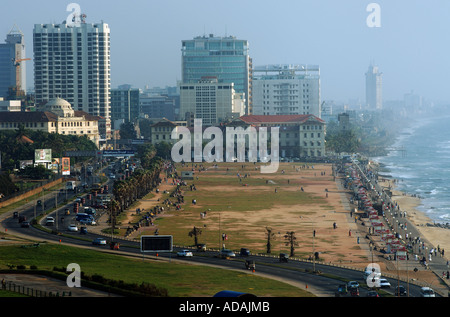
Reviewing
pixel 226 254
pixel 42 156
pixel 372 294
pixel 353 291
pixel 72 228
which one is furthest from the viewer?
pixel 42 156

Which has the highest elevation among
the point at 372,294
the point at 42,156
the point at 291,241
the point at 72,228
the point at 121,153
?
the point at 121,153

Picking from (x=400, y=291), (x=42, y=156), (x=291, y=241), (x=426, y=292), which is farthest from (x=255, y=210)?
(x=426, y=292)

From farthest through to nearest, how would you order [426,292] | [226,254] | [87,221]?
[87,221] → [226,254] → [426,292]

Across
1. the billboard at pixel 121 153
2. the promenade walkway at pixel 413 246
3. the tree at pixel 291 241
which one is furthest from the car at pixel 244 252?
the billboard at pixel 121 153

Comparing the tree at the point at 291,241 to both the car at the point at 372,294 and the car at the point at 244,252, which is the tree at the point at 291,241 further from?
the car at the point at 372,294

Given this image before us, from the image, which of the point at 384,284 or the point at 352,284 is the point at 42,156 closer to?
the point at 352,284

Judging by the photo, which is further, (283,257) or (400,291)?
(283,257)

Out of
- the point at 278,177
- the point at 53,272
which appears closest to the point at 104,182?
the point at 278,177

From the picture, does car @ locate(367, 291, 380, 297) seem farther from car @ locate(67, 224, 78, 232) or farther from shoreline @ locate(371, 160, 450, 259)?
car @ locate(67, 224, 78, 232)
